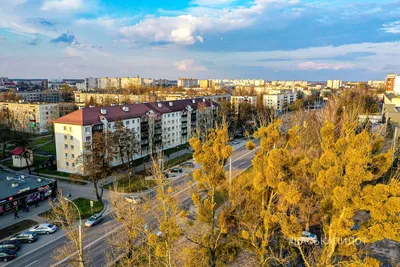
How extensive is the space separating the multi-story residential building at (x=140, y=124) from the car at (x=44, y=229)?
14595 millimetres

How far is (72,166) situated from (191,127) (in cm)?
2820

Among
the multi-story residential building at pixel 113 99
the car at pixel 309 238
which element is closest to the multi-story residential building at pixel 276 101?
the multi-story residential building at pixel 113 99

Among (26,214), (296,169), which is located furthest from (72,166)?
(296,169)

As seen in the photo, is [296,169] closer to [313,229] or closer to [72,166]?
[313,229]

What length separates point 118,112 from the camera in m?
47.9

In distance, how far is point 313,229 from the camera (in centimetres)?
2572

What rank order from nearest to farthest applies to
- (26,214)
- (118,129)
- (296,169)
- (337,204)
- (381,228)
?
(381,228) < (337,204) < (296,169) < (26,214) < (118,129)

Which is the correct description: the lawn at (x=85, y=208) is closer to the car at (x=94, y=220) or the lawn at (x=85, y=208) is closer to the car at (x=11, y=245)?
the car at (x=94, y=220)

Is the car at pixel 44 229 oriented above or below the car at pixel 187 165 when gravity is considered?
below

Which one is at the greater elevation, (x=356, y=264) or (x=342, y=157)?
(x=342, y=157)

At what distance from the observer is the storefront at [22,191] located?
29.3m

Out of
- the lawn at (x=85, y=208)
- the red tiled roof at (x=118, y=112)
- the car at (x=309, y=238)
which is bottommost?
the lawn at (x=85, y=208)

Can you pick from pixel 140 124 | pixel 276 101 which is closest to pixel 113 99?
pixel 140 124

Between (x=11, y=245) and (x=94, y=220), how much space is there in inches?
264
